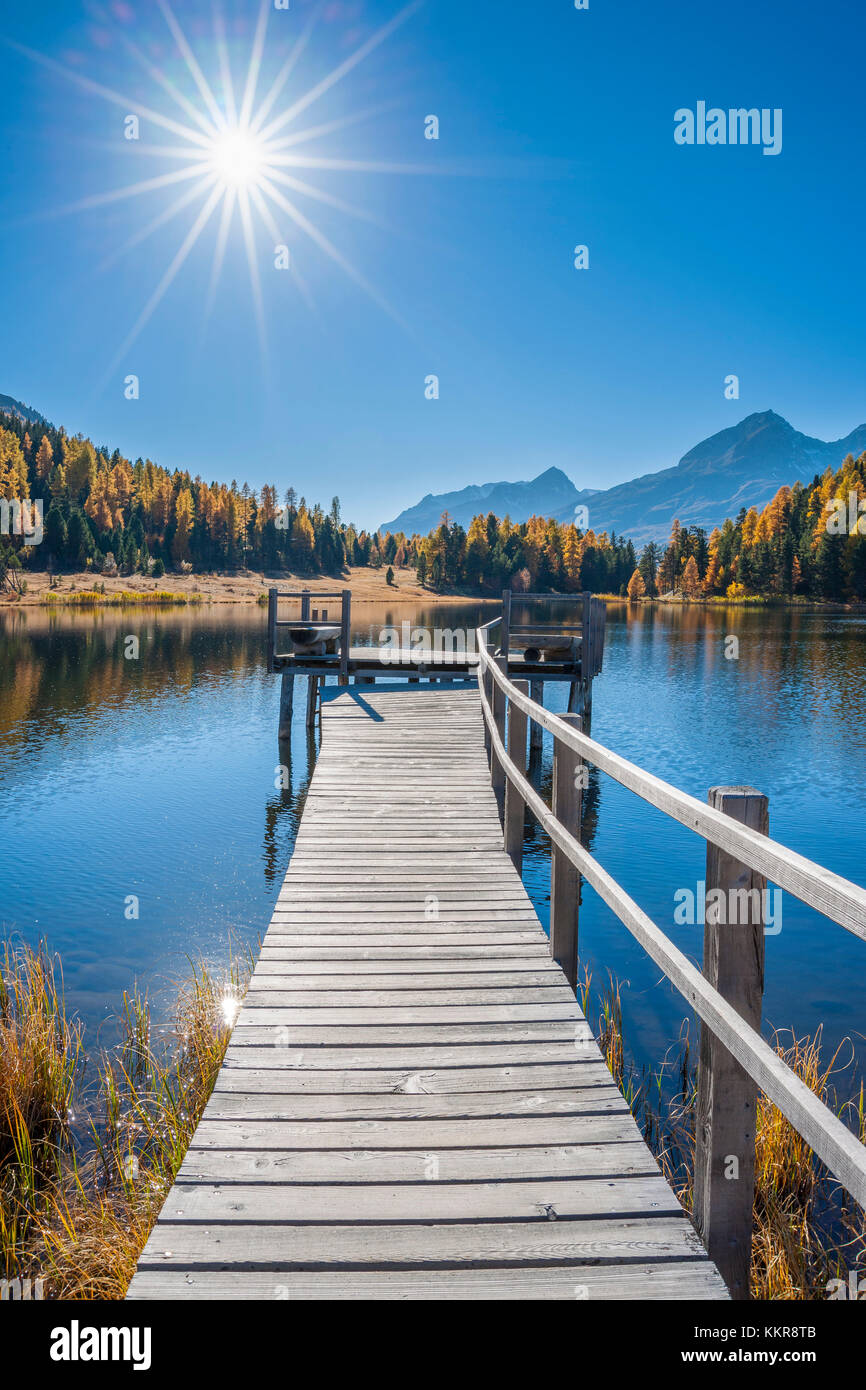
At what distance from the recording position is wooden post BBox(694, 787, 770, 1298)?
2676 millimetres

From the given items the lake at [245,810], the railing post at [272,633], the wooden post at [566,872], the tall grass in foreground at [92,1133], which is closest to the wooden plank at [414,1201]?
the tall grass in foreground at [92,1133]

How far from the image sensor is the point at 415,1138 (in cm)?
331

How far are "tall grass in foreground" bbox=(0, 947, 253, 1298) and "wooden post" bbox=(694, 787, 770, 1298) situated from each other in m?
2.58

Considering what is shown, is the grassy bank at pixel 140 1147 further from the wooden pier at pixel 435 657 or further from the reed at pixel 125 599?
the reed at pixel 125 599

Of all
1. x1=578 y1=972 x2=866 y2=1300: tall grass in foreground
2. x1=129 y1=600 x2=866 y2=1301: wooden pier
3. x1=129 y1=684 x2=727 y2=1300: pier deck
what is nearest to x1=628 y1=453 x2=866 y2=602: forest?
x1=578 y1=972 x2=866 y2=1300: tall grass in foreground

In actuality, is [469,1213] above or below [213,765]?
above

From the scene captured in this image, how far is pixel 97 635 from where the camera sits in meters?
44.6

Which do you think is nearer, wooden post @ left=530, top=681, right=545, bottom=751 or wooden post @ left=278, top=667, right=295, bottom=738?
wooden post @ left=530, top=681, right=545, bottom=751

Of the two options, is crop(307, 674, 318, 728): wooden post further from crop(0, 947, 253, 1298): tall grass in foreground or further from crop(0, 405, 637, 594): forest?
crop(0, 405, 637, 594): forest

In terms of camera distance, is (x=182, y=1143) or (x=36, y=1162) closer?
(x=182, y=1143)

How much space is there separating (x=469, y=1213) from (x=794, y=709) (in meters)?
25.6

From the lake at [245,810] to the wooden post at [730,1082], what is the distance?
4.48 meters

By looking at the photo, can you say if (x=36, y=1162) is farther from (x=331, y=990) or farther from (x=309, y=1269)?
(x=309, y=1269)

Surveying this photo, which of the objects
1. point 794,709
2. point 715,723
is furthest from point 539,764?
point 794,709
